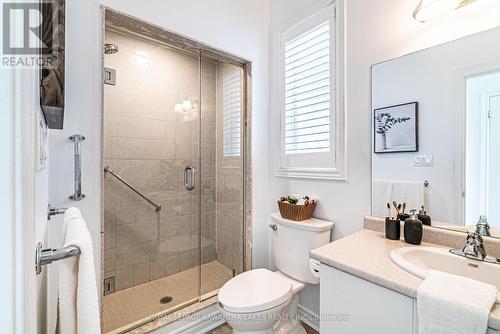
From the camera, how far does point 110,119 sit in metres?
1.96

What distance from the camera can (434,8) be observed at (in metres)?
1.11

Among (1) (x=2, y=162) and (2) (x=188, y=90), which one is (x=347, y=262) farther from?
(2) (x=188, y=90)

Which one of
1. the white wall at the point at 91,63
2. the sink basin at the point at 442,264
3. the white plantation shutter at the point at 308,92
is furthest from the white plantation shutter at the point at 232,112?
the sink basin at the point at 442,264

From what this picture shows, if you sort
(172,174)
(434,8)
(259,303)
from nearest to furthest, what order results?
(434,8) < (259,303) < (172,174)

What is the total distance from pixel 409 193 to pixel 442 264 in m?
0.37

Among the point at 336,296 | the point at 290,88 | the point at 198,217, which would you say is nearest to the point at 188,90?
the point at 290,88

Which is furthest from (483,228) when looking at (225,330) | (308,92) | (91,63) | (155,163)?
(155,163)

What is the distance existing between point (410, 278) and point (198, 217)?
1.86 meters

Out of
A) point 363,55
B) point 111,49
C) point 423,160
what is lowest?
point 423,160

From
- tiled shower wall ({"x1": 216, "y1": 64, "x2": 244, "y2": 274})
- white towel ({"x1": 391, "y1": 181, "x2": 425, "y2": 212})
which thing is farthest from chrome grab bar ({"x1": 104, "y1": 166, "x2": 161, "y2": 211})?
white towel ({"x1": 391, "y1": 181, "x2": 425, "y2": 212})

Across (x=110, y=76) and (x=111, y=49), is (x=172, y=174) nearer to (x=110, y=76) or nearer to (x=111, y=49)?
(x=110, y=76)

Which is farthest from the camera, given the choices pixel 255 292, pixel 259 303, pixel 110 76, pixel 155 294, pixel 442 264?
pixel 155 294

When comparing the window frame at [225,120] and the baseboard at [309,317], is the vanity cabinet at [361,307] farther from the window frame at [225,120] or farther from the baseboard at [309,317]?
the window frame at [225,120]

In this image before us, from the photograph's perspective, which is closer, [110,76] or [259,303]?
[259,303]
